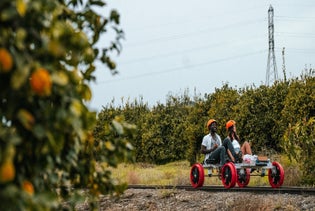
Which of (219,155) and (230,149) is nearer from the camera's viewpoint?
(230,149)

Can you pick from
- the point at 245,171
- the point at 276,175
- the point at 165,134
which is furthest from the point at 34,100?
the point at 165,134

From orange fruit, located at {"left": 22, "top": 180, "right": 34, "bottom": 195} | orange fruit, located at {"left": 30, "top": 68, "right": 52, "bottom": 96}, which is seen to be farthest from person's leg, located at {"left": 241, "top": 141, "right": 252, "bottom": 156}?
orange fruit, located at {"left": 30, "top": 68, "right": 52, "bottom": 96}

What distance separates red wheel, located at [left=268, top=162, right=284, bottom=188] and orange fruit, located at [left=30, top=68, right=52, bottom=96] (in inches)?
391

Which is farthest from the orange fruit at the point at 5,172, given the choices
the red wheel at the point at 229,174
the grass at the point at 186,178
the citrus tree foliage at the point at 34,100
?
the grass at the point at 186,178

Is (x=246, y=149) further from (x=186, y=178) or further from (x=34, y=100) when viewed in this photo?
(x=34, y=100)

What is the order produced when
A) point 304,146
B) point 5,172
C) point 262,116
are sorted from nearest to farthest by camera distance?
point 5,172 → point 304,146 → point 262,116

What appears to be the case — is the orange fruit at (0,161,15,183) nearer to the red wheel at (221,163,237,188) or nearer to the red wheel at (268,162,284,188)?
the red wheel at (221,163,237,188)

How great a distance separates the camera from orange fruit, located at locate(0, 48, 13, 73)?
202 cm

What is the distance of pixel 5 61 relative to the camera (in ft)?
6.61

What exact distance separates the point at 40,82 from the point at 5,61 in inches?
5.4

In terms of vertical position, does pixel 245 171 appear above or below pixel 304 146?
below

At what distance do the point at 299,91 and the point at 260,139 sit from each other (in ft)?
9.61

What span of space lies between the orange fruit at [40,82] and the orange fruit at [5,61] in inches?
3.5

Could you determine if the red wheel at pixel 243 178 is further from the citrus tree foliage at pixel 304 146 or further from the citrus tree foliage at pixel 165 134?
the citrus tree foliage at pixel 165 134
